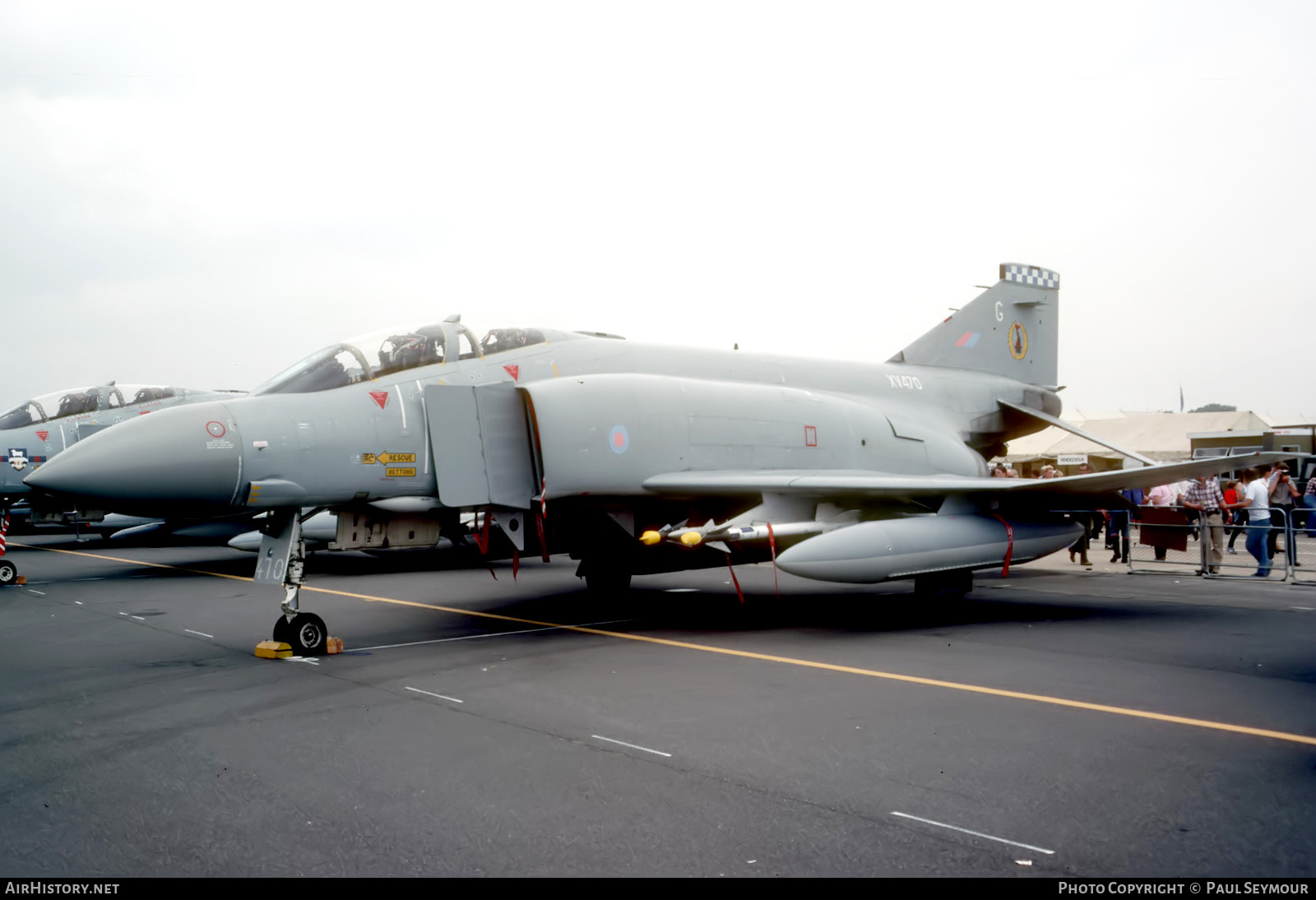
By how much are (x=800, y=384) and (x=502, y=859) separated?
7.88 meters

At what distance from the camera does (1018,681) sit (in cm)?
549

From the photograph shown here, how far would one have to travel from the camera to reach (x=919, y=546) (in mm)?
7742

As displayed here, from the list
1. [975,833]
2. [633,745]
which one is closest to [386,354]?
[633,745]

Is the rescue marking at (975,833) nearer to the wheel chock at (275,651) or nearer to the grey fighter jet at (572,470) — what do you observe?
the grey fighter jet at (572,470)

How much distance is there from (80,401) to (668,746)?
15.8 m

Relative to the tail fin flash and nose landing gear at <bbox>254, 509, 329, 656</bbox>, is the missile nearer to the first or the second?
nose landing gear at <bbox>254, 509, 329, 656</bbox>

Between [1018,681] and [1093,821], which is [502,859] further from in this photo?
[1018,681]

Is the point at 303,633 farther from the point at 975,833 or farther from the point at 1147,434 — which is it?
the point at 1147,434

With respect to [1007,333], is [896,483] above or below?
→ below

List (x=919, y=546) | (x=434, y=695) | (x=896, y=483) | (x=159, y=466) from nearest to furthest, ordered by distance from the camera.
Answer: (x=434, y=695) < (x=159, y=466) < (x=919, y=546) < (x=896, y=483)

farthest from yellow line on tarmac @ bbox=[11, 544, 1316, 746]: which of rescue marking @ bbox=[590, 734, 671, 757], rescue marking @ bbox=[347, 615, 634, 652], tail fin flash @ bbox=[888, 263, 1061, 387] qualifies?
tail fin flash @ bbox=[888, 263, 1061, 387]

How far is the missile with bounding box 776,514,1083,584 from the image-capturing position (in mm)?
7238

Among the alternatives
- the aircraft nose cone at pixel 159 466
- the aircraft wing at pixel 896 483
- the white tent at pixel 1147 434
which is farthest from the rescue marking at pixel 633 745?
the white tent at pixel 1147 434

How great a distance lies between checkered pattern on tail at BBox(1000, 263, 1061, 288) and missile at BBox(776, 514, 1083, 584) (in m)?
5.38
